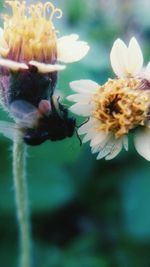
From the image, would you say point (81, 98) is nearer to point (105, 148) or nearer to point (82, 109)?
point (82, 109)

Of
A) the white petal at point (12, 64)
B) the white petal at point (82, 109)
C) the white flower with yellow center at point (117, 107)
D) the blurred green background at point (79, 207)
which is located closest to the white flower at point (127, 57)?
the white flower with yellow center at point (117, 107)

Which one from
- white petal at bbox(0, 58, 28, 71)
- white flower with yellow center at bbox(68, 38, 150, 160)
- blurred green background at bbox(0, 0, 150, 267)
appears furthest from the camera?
blurred green background at bbox(0, 0, 150, 267)

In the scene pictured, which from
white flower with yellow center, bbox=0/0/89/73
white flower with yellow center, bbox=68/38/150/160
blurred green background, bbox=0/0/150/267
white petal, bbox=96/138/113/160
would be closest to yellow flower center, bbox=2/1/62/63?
white flower with yellow center, bbox=0/0/89/73

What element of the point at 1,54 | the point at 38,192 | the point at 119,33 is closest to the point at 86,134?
the point at 1,54

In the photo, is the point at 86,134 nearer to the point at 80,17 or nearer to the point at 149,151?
the point at 149,151

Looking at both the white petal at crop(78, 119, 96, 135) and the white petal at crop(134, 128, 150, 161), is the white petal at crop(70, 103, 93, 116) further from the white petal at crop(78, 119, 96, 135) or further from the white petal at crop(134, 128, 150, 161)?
the white petal at crop(134, 128, 150, 161)

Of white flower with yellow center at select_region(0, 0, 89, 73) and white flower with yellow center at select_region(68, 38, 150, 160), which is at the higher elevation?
white flower with yellow center at select_region(0, 0, 89, 73)
